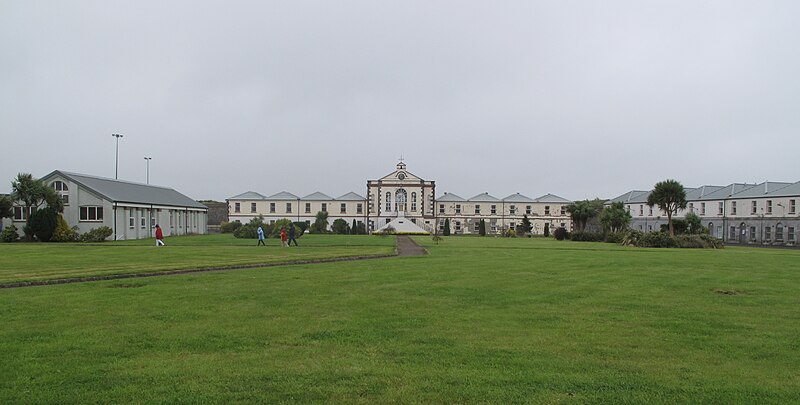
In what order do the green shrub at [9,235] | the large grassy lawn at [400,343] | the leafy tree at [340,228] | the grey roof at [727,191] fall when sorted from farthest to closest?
1. the leafy tree at [340,228]
2. the grey roof at [727,191]
3. the green shrub at [9,235]
4. the large grassy lawn at [400,343]

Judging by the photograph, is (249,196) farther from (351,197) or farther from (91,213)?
(91,213)

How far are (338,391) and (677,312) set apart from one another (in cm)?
676

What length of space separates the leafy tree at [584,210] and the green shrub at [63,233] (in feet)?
147

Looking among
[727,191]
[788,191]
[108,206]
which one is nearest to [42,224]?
[108,206]

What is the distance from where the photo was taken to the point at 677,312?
31.3ft

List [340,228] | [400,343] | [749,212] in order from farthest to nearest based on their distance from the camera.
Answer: [340,228]
[749,212]
[400,343]

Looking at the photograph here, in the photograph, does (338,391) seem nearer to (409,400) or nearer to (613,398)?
(409,400)

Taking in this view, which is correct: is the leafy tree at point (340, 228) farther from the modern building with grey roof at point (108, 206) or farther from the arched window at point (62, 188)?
the arched window at point (62, 188)

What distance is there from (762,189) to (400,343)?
202 ft

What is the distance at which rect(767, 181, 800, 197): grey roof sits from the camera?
2055 inches

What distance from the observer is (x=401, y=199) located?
7956 cm

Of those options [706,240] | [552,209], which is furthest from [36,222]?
[552,209]

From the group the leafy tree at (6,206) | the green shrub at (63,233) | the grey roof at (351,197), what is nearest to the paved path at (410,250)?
the green shrub at (63,233)

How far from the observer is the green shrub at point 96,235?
3959 cm
